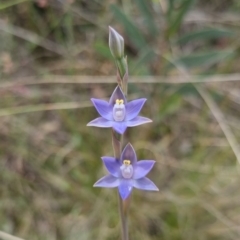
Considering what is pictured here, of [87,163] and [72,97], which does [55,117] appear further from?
[87,163]

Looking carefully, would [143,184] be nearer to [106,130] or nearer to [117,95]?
[117,95]

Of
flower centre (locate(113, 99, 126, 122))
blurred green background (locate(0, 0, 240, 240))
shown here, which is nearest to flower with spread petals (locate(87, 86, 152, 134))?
flower centre (locate(113, 99, 126, 122))

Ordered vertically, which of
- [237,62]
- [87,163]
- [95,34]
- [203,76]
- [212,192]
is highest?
[95,34]

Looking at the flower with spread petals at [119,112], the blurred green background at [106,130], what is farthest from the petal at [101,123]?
the blurred green background at [106,130]

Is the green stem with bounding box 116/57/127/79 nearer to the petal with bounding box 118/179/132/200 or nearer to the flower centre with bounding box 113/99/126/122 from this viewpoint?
the flower centre with bounding box 113/99/126/122

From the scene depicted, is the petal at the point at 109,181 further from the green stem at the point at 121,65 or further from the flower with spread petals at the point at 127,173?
the green stem at the point at 121,65

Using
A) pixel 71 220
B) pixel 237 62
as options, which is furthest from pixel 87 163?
pixel 237 62
